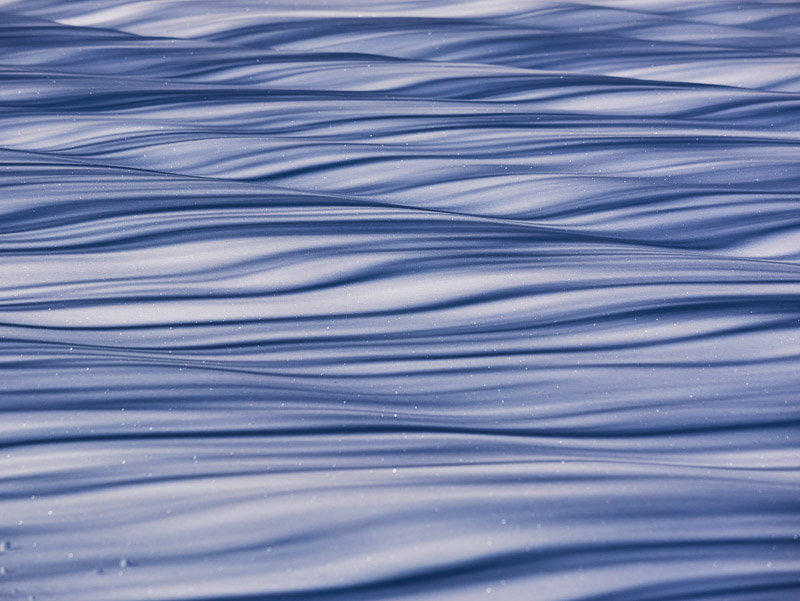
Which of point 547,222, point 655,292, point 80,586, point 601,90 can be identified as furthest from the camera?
point 601,90

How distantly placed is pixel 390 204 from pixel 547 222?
0.13m

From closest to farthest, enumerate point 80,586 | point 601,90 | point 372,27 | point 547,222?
point 80,586
point 547,222
point 601,90
point 372,27

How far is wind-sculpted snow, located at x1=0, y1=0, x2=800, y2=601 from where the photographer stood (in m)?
0.42

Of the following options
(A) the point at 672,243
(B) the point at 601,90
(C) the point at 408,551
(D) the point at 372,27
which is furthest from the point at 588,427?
(D) the point at 372,27

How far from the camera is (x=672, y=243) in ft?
2.31

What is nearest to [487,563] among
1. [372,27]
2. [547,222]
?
[547,222]

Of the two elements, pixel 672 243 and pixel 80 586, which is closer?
pixel 80 586

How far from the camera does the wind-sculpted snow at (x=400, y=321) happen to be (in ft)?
1.38

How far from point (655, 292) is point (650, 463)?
183mm

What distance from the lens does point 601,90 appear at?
0.95 m

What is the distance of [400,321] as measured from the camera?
60 cm

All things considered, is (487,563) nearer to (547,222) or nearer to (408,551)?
(408,551)

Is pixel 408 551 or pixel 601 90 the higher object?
pixel 601 90

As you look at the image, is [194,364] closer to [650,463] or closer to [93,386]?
[93,386]
